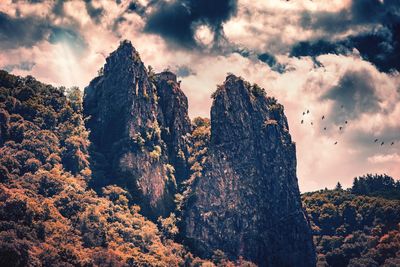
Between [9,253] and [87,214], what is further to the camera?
[87,214]

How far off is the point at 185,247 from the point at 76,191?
43.1 meters

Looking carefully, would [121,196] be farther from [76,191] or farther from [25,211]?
[25,211]

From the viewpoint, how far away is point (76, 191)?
189 m

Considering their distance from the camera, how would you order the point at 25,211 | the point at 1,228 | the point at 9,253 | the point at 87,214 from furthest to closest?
1. the point at 87,214
2. the point at 25,211
3. the point at 1,228
4. the point at 9,253

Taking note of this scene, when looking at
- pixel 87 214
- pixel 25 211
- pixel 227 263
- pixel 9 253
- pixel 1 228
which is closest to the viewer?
pixel 9 253

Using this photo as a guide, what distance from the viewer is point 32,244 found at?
494 feet

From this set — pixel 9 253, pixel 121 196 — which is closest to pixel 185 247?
pixel 121 196

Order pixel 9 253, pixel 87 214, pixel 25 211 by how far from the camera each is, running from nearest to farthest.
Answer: pixel 9 253
pixel 25 211
pixel 87 214

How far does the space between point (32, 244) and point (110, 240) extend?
34186 millimetres

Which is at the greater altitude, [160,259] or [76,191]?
Result: [76,191]

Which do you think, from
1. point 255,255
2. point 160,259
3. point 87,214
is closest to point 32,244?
point 87,214

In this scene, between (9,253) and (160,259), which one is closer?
(9,253)

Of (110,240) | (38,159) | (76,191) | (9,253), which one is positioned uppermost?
(38,159)

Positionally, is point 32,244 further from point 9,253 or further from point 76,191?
point 76,191
